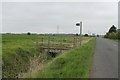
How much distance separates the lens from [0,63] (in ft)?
71.8

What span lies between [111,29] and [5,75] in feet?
447

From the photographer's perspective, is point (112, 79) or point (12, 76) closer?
point (112, 79)

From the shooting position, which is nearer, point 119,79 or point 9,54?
Answer: point 119,79

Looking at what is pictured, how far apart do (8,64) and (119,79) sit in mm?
14762

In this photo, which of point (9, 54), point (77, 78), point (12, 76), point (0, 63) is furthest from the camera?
point (9, 54)

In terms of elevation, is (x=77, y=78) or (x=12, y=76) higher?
(x=77, y=78)

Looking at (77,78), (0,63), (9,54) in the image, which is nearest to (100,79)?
(77,78)

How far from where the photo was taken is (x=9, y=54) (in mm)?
27203

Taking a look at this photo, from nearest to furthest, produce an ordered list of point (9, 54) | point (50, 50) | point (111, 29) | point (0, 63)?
point (0, 63)
point (9, 54)
point (50, 50)
point (111, 29)

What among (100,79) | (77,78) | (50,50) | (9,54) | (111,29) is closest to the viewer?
(77,78)

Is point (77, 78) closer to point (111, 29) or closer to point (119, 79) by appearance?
point (119, 79)

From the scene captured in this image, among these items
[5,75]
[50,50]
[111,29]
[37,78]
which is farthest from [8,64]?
[111,29]

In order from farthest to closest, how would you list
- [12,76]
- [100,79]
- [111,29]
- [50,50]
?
[111,29] < [50,50] < [12,76] < [100,79]

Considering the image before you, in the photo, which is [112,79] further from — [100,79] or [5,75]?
[5,75]
